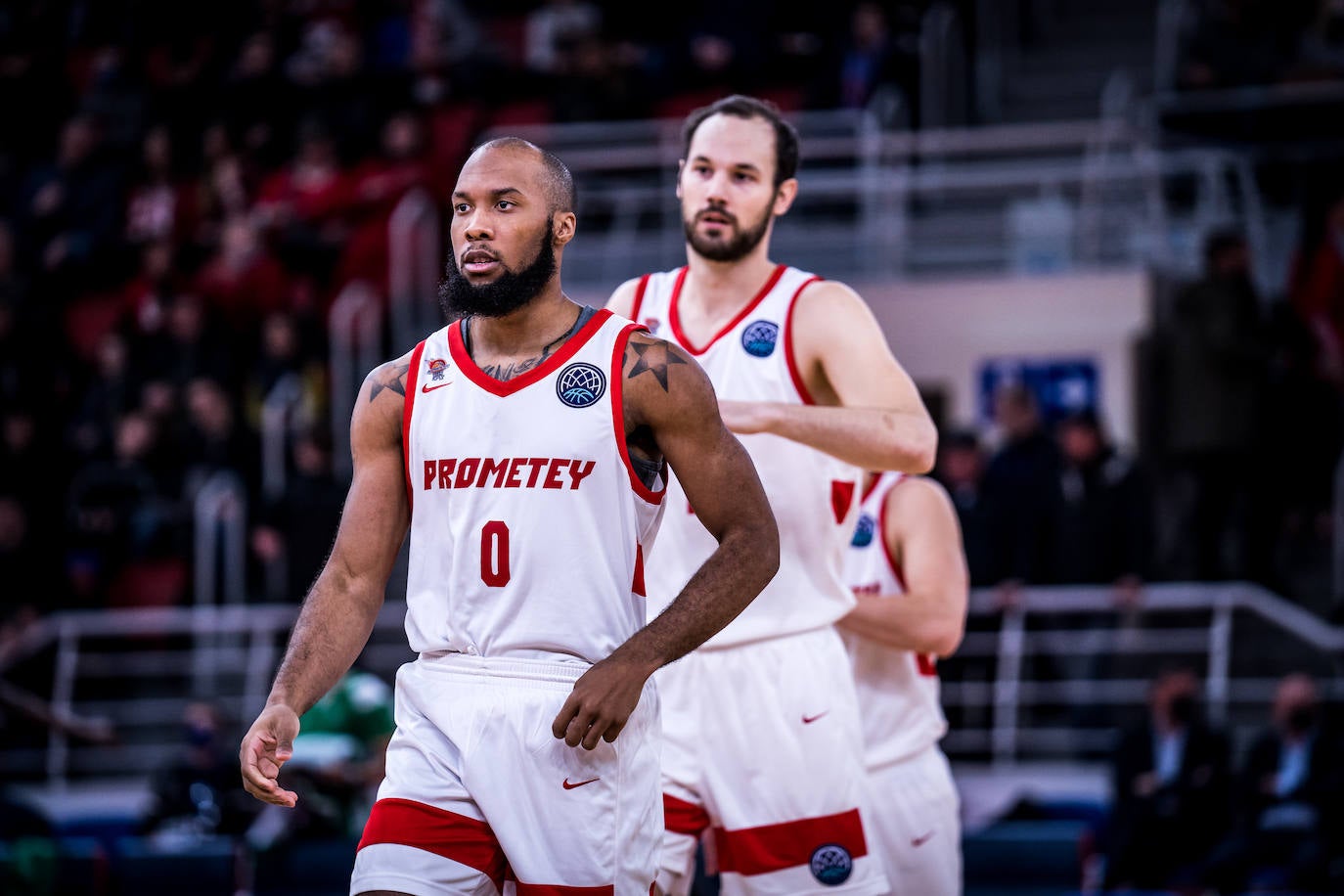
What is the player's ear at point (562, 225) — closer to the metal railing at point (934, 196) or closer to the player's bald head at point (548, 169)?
the player's bald head at point (548, 169)

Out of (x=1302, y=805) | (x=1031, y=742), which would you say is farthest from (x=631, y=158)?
(x=1302, y=805)

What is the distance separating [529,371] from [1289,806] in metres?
6.95

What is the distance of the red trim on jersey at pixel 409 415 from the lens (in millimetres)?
4613

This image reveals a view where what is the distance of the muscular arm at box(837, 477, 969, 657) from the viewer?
6012 mm

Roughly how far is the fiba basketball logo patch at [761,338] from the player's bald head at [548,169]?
1166mm

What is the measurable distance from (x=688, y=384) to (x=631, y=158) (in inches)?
429

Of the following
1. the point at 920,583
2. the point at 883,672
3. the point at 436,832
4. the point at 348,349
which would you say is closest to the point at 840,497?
the point at 920,583

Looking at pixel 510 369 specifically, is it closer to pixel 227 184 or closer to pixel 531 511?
pixel 531 511

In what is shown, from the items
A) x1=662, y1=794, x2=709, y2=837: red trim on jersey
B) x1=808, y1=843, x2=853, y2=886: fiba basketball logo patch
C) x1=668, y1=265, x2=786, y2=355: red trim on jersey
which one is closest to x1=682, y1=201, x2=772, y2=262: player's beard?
x1=668, y1=265, x2=786, y2=355: red trim on jersey

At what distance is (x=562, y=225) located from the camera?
4660mm

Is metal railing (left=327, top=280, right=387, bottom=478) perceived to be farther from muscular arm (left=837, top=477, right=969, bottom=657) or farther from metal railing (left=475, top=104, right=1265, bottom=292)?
muscular arm (left=837, top=477, right=969, bottom=657)

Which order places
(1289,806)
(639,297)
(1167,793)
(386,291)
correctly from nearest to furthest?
(639,297), (1289,806), (1167,793), (386,291)

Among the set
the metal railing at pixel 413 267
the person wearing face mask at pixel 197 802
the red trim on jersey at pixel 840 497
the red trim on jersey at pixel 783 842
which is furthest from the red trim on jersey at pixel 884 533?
the metal railing at pixel 413 267

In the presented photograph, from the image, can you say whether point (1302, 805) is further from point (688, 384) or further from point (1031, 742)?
point (688, 384)
